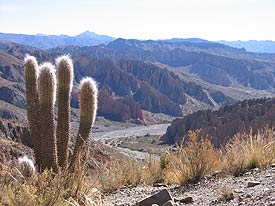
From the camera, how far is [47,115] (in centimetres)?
868

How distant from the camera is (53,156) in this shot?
8508 mm

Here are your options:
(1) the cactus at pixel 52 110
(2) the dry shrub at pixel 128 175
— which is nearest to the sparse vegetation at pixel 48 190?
(1) the cactus at pixel 52 110

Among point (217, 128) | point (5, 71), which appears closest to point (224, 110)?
point (217, 128)

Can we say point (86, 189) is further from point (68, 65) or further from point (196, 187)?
point (68, 65)

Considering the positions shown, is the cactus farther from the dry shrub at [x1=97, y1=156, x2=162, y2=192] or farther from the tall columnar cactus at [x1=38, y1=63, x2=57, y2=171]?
the dry shrub at [x1=97, y1=156, x2=162, y2=192]

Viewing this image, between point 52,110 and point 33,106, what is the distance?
13.2 inches

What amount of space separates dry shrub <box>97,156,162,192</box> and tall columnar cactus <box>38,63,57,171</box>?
977 mm

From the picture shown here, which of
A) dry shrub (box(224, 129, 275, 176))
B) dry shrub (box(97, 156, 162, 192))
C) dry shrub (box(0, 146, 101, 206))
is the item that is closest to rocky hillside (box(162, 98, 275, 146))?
dry shrub (box(97, 156, 162, 192))

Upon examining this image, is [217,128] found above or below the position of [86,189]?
below

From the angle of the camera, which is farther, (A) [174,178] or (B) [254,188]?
(A) [174,178]

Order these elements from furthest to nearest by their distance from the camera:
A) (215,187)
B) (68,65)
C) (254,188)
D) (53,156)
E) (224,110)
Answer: (224,110) → (68,65) → (53,156) → (215,187) → (254,188)

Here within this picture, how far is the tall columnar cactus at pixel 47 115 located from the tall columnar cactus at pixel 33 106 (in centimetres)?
10

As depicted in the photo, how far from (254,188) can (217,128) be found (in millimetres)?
66793

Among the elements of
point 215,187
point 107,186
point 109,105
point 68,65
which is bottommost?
point 109,105
